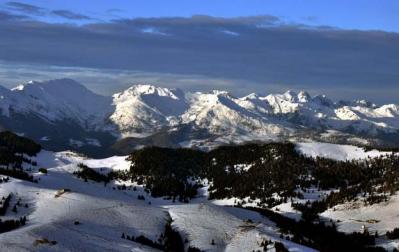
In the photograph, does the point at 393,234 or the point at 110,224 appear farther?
the point at 393,234

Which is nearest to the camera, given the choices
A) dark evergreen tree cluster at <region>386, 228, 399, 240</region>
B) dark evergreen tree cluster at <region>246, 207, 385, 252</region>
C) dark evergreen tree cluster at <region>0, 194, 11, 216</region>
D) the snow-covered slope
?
the snow-covered slope

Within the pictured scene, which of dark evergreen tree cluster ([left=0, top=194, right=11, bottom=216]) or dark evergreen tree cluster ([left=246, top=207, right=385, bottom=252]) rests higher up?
dark evergreen tree cluster ([left=0, top=194, right=11, bottom=216])

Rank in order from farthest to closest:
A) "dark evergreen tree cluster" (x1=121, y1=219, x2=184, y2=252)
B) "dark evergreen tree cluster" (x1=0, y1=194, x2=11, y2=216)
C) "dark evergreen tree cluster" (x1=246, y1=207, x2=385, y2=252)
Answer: "dark evergreen tree cluster" (x1=0, y1=194, x2=11, y2=216), "dark evergreen tree cluster" (x1=246, y1=207, x2=385, y2=252), "dark evergreen tree cluster" (x1=121, y1=219, x2=184, y2=252)

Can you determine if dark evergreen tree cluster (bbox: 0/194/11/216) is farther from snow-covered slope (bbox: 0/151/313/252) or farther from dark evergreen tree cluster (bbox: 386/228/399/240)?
dark evergreen tree cluster (bbox: 386/228/399/240)

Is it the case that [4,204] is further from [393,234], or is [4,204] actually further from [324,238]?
[393,234]

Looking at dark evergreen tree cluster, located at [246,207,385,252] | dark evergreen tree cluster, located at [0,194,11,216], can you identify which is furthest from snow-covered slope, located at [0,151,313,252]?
dark evergreen tree cluster, located at [246,207,385,252]

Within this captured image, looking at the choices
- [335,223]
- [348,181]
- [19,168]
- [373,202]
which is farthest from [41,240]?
[348,181]

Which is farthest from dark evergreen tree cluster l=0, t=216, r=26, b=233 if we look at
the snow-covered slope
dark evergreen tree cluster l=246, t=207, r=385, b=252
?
dark evergreen tree cluster l=246, t=207, r=385, b=252

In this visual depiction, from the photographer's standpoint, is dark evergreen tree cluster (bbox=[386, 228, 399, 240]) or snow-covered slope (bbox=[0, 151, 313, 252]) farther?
dark evergreen tree cluster (bbox=[386, 228, 399, 240])

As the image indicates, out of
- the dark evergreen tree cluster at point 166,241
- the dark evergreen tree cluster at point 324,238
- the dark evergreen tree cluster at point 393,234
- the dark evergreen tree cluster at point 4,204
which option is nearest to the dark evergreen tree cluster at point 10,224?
the dark evergreen tree cluster at point 4,204

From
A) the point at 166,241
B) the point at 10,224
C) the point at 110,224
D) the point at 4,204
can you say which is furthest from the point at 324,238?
the point at 4,204

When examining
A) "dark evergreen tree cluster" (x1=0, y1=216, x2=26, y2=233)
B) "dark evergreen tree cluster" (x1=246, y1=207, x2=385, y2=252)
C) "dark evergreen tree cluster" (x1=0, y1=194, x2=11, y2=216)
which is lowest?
"dark evergreen tree cluster" (x1=246, y1=207, x2=385, y2=252)
